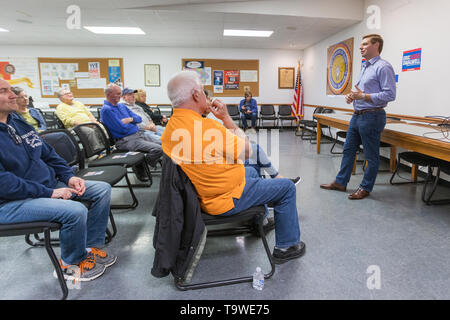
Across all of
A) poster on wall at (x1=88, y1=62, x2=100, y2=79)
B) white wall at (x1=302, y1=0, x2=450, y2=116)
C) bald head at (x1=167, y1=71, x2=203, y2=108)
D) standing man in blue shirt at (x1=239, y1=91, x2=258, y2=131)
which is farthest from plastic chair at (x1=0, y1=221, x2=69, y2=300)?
poster on wall at (x1=88, y1=62, x2=100, y2=79)

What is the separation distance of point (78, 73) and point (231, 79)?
4.70 metres

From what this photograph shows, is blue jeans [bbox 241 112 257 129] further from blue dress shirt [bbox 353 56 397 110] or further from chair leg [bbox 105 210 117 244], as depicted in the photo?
chair leg [bbox 105 210 117 244]

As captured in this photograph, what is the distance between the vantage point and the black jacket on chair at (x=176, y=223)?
1.42 m

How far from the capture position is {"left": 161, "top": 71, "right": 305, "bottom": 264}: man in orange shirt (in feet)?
4.66

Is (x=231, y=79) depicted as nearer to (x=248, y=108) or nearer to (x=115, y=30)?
(x=248, y=108)

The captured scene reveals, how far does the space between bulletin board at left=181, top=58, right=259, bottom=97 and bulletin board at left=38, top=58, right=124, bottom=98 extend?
2.18 m

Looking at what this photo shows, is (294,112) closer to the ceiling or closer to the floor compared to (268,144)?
closer to the ceiling

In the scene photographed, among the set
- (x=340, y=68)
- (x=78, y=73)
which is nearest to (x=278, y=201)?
(x=340, y=68)

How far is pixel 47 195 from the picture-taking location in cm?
156
